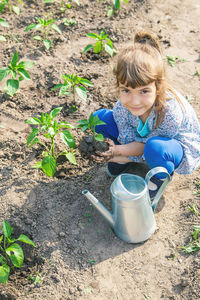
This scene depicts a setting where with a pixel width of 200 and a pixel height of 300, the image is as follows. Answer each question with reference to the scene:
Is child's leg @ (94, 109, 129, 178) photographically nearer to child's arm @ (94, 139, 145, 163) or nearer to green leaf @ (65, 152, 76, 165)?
child's arm @ (94, 139, 145, 163)

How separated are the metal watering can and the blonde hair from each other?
414 millimetres

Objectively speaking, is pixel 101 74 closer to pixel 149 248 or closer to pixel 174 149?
pixel 174 149

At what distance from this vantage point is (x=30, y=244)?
224 centimetres

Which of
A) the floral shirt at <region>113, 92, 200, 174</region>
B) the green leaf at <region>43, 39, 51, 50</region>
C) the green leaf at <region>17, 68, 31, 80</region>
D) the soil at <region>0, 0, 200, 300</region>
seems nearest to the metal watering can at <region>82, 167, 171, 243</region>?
the soil at <region>0, 0, 200, 300</region>

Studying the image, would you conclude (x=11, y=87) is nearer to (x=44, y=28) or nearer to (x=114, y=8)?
(x=44, y=28)

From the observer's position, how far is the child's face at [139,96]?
6.91ft

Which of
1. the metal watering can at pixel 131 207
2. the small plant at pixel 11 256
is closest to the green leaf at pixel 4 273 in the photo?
the small plant at pixel 11 256

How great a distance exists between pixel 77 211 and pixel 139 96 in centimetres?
81

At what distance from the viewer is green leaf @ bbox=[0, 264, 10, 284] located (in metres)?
1.97

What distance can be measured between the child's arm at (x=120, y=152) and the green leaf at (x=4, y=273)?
2.55 ft

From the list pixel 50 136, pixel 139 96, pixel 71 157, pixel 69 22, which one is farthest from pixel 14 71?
pixel 69 22

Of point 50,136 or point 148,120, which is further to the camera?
Result: point 50,136

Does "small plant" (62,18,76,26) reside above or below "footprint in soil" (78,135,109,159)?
above

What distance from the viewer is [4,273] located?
6.52ft
